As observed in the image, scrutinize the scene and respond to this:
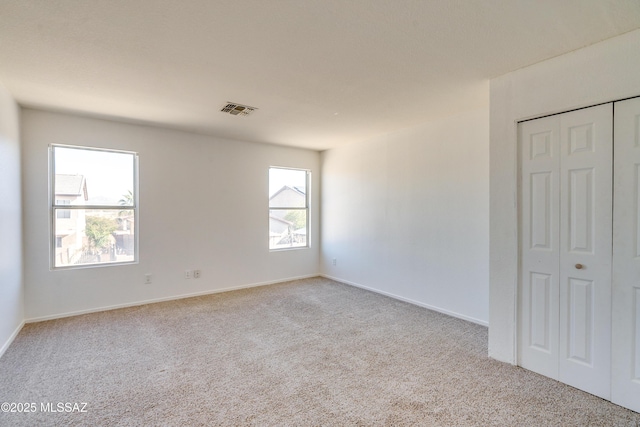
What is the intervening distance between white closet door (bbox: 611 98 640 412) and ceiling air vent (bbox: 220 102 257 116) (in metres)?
3.23

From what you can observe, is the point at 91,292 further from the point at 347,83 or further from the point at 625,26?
the point at 625,26

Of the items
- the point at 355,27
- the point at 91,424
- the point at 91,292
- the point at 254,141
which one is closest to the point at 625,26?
the point at 355,27

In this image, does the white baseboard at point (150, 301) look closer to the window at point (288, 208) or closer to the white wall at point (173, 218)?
the white wall at point (173, 218)

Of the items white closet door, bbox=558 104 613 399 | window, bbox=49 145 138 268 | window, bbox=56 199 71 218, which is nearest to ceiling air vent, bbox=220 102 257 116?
window, bbox=49 145 138 268

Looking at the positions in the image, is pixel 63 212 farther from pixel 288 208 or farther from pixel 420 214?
pixel 420 214

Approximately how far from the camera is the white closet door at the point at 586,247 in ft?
7.07

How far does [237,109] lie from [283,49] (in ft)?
4.92

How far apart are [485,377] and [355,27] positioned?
2.72 m

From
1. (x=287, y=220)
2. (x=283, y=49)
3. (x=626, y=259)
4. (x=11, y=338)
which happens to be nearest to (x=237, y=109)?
(x=283, y=49)

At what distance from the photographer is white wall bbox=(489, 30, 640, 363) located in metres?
2.21

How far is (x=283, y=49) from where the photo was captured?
227cm

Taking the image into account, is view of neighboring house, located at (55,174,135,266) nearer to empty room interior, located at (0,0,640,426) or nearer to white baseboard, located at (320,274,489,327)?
empty room interior, located at (0,0,640,426)

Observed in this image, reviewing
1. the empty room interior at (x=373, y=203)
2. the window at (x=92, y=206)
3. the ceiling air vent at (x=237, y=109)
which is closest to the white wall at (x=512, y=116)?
the empty room interior at (x=373, y=203)

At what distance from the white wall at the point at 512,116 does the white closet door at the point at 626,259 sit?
0.26 m
